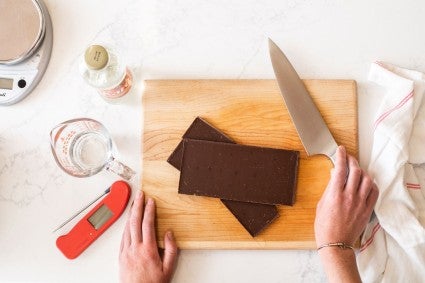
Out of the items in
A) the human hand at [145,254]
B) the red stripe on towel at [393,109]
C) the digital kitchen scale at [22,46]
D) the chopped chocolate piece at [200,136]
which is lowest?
the human hand at [145,254]

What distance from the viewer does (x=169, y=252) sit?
3.24ft

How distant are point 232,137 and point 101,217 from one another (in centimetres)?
34

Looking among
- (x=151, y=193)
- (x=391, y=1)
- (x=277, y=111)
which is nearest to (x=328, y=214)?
(x=277, y=111)

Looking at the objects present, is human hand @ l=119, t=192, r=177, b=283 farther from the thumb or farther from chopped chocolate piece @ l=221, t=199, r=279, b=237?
chopped chocolate piece @ l=221, t=199, r=279, b=237

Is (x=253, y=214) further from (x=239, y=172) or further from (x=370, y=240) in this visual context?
(x=370, y=240)

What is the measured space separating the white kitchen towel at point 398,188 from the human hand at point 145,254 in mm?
405

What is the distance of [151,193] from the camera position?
1.02m

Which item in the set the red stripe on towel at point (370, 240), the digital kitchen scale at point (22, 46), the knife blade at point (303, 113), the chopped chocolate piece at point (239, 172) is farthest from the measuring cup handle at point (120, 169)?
the red stripe on towel at point (370, 240)

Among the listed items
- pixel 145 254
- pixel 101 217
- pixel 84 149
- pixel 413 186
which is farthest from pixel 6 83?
pixel 413 186

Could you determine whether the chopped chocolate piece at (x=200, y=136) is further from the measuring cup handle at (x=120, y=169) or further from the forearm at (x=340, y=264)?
the forearm at (x=340, y=264)

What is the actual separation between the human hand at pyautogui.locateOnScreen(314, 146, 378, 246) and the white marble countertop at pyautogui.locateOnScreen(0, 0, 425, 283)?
0.26ft

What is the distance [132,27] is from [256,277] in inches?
25.1

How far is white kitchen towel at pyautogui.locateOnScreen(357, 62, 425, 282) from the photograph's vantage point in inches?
37.2

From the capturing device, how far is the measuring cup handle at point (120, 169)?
102 cm
